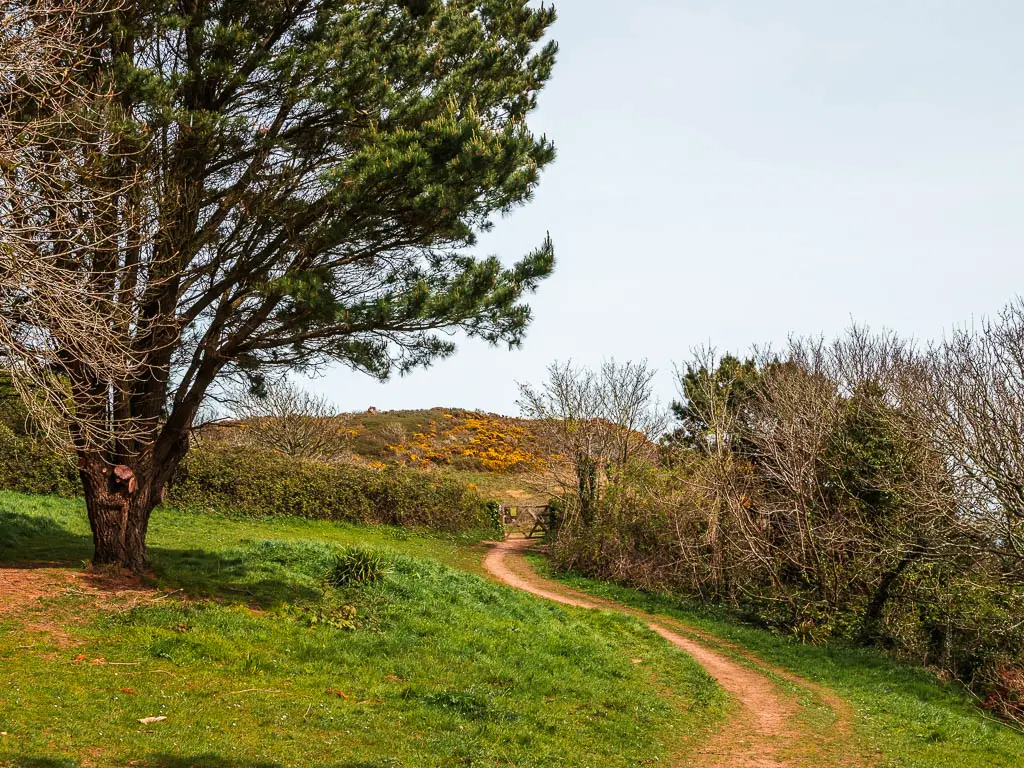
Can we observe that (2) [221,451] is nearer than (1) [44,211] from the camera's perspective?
No

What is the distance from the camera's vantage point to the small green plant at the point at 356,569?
13.0 metres

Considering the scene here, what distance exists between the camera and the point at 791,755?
907cm

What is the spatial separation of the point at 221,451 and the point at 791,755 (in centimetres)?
2068

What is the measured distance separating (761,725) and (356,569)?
686 cm

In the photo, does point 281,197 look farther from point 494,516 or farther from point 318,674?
point 494,516

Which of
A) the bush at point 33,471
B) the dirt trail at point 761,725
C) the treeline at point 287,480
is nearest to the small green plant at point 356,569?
the dirt trail at point 761,725

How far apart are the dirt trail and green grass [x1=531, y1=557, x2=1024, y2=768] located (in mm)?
404

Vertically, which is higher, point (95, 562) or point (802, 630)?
point (95, 562)

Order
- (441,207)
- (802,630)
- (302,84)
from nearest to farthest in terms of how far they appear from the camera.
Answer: (441,207) < (302,84) < (802,630)

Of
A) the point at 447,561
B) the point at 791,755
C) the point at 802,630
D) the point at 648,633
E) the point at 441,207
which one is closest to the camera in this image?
the point at 791,755

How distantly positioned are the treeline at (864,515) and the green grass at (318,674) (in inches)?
232

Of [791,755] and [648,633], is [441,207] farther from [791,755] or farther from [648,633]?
[648,633]

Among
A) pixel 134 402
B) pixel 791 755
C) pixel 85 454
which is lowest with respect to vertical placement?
pixel 791 755

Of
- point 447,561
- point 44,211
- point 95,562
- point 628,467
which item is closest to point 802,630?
point 628,467
